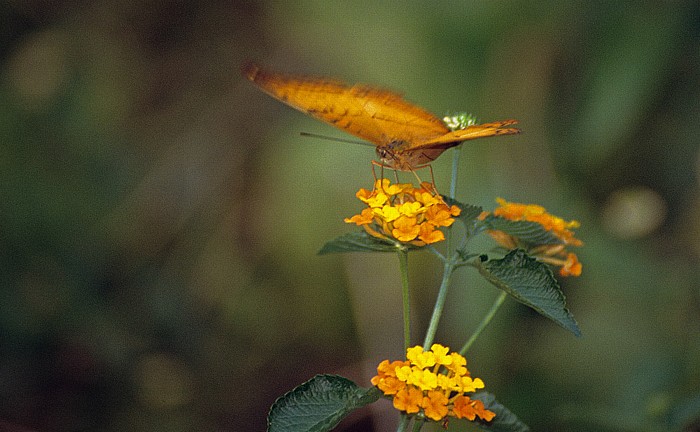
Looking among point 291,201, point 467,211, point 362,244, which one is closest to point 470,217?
point 467,211

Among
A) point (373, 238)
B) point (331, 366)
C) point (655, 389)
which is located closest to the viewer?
point (373, 238)

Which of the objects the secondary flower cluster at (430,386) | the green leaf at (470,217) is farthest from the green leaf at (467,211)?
the secondary flower cluster at (430,386)

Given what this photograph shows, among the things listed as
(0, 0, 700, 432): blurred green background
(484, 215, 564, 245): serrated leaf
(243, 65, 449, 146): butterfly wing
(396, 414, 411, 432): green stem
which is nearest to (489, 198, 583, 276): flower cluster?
(484, 215, 564, 245): serrated leaf

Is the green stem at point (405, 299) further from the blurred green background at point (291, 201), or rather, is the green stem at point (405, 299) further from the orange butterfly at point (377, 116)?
the blurred green background at point (291, 201)

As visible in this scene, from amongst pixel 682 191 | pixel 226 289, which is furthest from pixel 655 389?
pixel 226 289

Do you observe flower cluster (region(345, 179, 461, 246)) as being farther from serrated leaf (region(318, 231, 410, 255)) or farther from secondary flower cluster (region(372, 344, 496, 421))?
secondary flower cluster (region(372, 344, 496, 421))

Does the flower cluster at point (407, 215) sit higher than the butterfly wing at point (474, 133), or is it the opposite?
the butterfly wing at point (474, 133)

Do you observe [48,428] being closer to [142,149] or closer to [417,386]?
[142,149]
